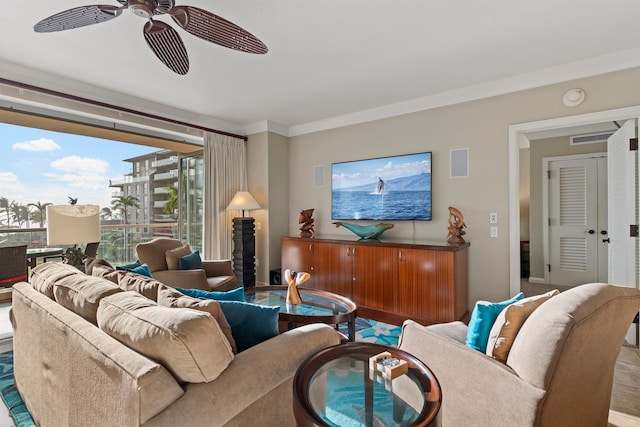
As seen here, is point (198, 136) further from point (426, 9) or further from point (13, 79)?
point (426, 9)

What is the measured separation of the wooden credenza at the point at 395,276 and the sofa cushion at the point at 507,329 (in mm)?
1687

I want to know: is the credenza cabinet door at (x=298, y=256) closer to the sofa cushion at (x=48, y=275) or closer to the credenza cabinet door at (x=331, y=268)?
the credenza cabinet door at (x=331, y=268)

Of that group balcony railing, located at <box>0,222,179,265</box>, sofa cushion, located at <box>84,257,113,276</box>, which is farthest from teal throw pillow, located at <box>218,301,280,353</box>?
balcony railing, located at <box>0,222,179,265</box>

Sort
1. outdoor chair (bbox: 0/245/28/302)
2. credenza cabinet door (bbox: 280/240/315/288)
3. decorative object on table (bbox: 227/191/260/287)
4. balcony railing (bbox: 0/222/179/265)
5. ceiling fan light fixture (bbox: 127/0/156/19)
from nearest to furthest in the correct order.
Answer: ceiling fan light fixture (bbox: 127/0/156/19) → outdoor chair (bbox: 0/245/28/302) → balcony railing (bbox: 0/222/179/265) → credenza cabinet door (bbox: 280/240/315/288) → decorative object on table (bbox: 227/191/260/287)

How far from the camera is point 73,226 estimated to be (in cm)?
228

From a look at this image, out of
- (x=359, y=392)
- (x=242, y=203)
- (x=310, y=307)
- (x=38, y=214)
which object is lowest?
(x=310, y=307)

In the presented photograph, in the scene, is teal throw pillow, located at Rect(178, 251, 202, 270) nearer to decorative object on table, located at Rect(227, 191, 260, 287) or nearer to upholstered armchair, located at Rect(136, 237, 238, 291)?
upholstered armchair, located at Rect(136, 237, 238, 291)

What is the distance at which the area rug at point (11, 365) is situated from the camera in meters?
1.83

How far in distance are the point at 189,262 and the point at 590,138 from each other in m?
5.79

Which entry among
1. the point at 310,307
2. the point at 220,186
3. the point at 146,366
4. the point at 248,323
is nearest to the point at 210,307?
the point at 248,323

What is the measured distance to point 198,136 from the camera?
439 cm

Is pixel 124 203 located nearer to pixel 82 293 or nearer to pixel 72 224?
pixel 72 224

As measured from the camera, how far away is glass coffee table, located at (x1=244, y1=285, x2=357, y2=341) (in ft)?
7.57

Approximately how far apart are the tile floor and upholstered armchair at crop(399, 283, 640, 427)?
550 millimetres
